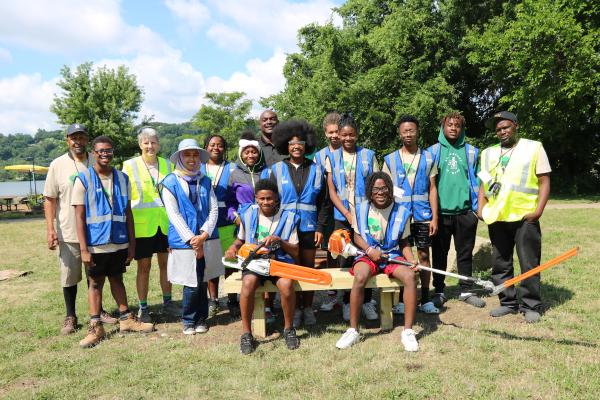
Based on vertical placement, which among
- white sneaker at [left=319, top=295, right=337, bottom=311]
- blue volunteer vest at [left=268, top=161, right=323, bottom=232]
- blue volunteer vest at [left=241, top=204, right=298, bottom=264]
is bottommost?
white sneaker at [left=319, top=295, right=337, bottom=311]

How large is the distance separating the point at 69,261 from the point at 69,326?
2.42 ft

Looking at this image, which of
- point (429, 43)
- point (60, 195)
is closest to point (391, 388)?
point (60, 195)

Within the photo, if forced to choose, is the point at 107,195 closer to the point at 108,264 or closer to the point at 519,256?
the point at 108,264

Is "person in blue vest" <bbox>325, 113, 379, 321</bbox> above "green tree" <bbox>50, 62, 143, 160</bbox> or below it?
below

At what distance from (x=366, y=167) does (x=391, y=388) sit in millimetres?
2438

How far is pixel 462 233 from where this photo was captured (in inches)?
223

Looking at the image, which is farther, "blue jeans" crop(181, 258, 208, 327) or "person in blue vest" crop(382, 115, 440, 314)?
"person in blue vest" crop(382, 115, 440, 314)

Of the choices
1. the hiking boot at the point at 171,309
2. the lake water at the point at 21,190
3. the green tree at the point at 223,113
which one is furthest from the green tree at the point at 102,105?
the hiking boot at the point at 171,309

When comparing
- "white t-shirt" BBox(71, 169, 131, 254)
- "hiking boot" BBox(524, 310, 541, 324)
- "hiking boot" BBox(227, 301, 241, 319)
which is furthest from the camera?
"hiking boot" BBox(227, 301, 241, 319)

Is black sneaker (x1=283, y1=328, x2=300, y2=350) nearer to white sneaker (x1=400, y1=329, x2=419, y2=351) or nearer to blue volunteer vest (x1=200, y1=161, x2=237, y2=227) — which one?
white sneaker (x1=400, y1=329, x2=419, y2=351)

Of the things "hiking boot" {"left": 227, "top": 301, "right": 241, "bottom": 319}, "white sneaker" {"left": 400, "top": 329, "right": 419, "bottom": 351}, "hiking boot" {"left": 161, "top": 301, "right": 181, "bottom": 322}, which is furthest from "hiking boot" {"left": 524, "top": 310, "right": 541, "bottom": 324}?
"hiking boot" {"left": 161, "top": 301, "right": 181, "bottom": 322}

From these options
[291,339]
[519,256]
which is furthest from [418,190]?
[291,339]

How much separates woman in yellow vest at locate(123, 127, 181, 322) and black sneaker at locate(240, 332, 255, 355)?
1417 mm

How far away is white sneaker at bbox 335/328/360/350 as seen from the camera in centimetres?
454
